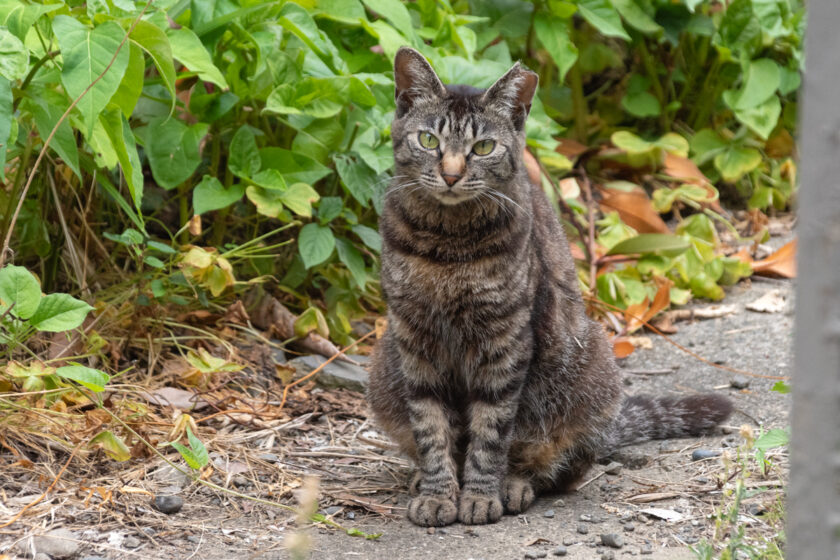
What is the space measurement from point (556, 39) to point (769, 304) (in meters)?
1.71

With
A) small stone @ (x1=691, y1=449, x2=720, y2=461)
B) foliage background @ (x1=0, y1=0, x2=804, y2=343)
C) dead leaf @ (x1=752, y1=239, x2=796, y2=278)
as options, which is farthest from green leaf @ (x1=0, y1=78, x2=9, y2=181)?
dead leaf @ (x1=752, y1=239, x2=796, y2=278)

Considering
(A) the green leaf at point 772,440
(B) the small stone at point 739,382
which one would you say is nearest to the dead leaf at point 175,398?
(A) the green leaf at point 772,440

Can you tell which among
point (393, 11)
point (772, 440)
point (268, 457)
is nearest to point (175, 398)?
point (268, 457)

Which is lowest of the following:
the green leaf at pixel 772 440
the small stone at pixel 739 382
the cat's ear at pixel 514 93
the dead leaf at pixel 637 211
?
the small stone at pixel 739 382

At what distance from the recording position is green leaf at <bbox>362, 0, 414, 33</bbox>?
11.8 ft

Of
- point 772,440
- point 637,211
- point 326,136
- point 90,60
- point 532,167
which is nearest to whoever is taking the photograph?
point 772,440

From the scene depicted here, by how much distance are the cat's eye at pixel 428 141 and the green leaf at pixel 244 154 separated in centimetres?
95

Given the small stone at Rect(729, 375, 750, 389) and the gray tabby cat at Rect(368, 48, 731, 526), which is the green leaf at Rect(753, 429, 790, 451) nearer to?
the gray tabby cat at Rect(368, 48, 731, 526)

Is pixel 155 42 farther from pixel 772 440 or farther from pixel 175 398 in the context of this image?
pixel 772 440

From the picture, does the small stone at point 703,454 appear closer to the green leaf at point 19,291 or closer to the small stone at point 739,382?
the small stone at point 739,382

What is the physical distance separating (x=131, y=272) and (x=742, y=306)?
2944 millimetres

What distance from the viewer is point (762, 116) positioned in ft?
17.2

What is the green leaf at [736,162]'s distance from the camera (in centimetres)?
555

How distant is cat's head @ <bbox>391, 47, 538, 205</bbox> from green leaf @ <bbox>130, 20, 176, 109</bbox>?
72 centimetres
